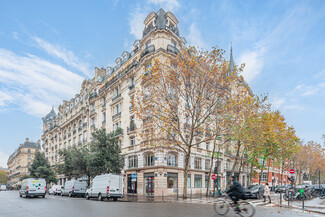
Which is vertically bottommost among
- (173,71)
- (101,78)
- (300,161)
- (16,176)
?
(16,176)

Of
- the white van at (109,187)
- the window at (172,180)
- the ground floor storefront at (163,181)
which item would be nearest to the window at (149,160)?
the ground floor storefront at (163,181)

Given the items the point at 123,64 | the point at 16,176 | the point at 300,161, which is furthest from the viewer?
the point at 16,176

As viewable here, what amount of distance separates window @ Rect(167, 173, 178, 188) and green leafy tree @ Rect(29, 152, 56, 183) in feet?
108

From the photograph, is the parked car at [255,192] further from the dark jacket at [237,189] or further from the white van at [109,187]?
the dark jacket at [237,189]

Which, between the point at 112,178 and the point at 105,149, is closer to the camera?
the point at 112,178

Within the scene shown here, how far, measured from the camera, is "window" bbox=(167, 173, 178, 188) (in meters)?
28.1

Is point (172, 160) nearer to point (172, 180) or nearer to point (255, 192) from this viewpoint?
point (172, 180)

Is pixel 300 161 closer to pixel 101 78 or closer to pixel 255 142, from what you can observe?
pixel 255 142

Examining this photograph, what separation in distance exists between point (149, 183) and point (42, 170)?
31912 millimetres

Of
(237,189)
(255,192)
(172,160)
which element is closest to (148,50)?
(172,160)

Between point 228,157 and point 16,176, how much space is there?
313ft

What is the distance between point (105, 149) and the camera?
93.4 feet

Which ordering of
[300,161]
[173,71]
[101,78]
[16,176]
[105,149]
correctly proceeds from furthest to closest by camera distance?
[16,176] < [300,161] < [101,78] < [105,149] < [173,71]

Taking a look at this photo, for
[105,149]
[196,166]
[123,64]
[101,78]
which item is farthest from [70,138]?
[196,166]
